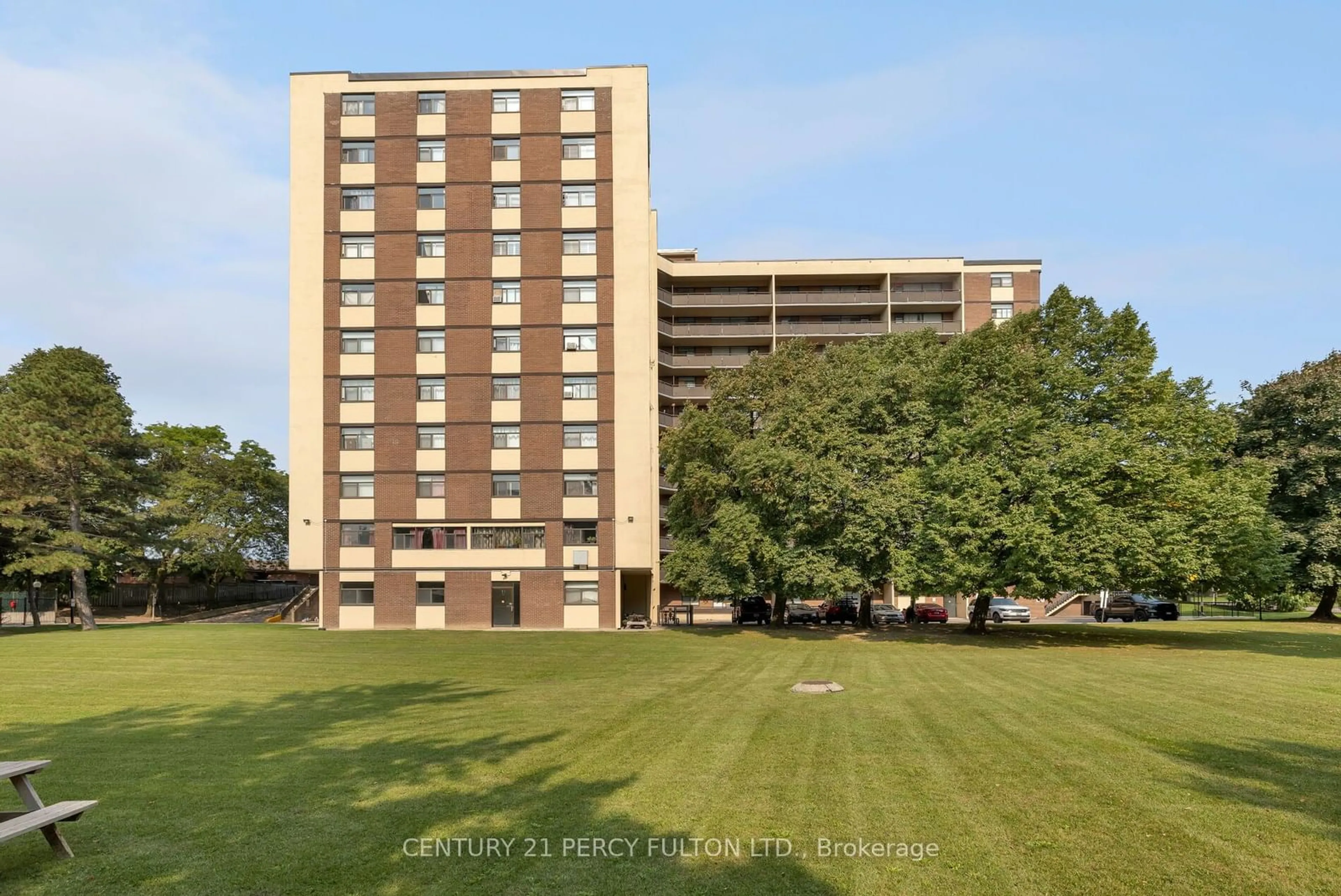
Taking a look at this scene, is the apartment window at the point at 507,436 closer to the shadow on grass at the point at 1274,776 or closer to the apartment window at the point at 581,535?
the apartment window at the point at 581,535

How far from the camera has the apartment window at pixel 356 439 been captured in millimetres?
51062

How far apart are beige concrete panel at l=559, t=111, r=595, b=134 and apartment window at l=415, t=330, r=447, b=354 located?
15.1 meters

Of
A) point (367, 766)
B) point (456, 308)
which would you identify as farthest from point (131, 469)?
point (367, 766)

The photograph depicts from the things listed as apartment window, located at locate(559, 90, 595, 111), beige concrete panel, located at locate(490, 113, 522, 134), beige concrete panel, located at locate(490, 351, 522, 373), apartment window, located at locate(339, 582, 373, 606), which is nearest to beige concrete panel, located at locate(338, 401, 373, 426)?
apartment window, located at locate(339, 582, 373, 606)

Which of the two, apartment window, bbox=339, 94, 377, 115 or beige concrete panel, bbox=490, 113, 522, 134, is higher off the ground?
apartment window, bbox=339, 94, 377, 115

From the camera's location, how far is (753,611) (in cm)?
5269

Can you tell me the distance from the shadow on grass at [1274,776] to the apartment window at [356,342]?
48948 millimetres

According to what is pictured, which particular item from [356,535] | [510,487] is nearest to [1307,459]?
[510,487]

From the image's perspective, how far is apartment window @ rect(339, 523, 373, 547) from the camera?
5066cm

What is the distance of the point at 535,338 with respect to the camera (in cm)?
5131

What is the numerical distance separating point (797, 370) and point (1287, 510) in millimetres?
27519

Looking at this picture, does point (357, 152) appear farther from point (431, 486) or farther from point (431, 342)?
point (431, 486)

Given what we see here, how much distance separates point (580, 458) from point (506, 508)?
17.7 ft

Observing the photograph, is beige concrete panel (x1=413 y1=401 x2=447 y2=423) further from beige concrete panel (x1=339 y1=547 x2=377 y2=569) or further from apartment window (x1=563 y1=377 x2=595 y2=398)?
beige concrete panel (x1=339 y1=547 x2=377 y2=569)
